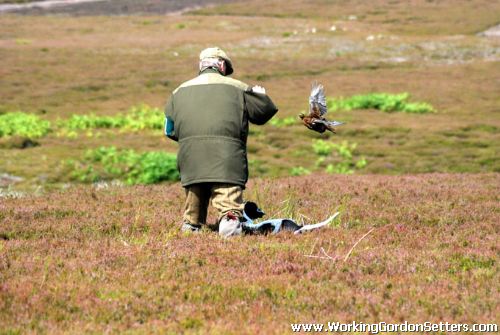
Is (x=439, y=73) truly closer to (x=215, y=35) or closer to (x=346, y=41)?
(x=346, y=41)

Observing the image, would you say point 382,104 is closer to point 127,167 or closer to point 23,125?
point 127,167

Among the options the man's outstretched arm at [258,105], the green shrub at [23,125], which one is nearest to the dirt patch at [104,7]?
the green shrub at [23,125]

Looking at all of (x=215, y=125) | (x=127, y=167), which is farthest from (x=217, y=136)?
(x=127, y=167)

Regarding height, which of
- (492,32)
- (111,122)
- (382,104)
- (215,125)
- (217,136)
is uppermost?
(215,125)

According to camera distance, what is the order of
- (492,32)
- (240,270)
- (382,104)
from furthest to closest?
(492,32)
(382,104)
(240,270)

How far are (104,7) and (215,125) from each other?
8447 cm

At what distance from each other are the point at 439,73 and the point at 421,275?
126ft

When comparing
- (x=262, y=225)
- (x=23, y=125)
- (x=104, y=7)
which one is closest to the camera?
(x=262, y=225)

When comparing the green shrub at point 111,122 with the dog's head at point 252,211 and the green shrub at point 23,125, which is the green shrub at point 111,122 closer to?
the green shrub at point 23,125

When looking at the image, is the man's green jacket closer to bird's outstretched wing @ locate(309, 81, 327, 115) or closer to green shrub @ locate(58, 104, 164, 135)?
bird's outstretched wing @ locate(309, 81, 327, 115)

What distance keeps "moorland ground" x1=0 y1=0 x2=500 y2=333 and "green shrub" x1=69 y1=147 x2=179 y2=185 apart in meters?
0.69

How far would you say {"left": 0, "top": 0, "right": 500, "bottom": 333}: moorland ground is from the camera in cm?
687

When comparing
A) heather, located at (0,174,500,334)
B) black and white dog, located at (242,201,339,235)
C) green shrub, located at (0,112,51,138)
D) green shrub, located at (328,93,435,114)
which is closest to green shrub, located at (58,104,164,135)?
green shrub, located at (0,112,51,138)

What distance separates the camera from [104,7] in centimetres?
9119
